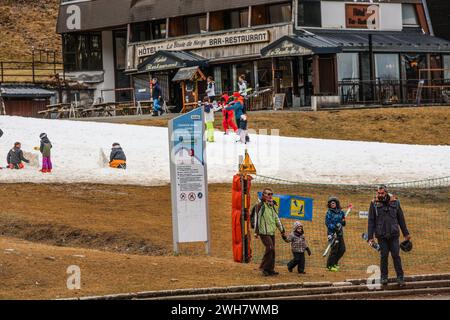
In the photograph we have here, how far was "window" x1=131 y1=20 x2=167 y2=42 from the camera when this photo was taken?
65.8m

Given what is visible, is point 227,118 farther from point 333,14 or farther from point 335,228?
point 335,228

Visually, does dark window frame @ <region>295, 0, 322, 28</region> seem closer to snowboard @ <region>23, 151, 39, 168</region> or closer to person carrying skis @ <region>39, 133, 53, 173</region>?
snowboard @ <region>23, 151, 39, 168</region>

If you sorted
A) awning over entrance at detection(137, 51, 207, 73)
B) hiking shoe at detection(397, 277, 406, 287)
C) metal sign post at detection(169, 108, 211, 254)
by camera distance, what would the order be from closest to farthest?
hiking shoe at detection(397, 277, 406, 287) → metal sign post at detection(169, 108, 211, 254) → awning over entrance at detection(137, 51, 207, 73)

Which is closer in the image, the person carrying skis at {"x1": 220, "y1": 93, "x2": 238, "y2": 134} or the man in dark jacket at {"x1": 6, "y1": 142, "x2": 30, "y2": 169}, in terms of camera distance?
the man in dark jacket at {"x1": 6, "y1": 142, "x2": 30, "y2": 169}

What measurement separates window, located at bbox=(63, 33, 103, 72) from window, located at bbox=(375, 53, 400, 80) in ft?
64.9

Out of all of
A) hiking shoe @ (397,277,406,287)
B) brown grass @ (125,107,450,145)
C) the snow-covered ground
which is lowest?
hiking shoe @ (397,277,406,287)

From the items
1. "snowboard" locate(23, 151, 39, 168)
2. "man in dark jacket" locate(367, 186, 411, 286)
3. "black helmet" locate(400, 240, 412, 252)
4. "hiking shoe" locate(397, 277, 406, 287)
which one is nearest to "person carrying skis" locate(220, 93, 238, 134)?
"snowboard" locate(23, 151, 39, 168)

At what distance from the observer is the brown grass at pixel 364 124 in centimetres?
4603

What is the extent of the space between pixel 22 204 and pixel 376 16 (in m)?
34.9

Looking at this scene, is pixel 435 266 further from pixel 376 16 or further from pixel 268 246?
pixel 376 16

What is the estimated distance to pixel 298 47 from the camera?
5297 cm

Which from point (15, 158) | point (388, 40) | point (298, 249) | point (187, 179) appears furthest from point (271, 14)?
point (298, 249)

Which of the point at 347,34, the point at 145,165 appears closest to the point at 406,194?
the point at 145,165

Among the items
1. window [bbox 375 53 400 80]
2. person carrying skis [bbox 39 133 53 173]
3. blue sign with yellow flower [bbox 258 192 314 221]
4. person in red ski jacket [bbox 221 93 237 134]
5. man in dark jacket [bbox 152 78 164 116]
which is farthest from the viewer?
window [bbox 375 53 400 80]
